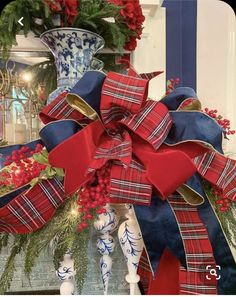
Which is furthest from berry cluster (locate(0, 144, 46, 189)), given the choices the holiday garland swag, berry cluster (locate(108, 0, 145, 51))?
berry cluster (locate(108, 0, 145, 51))

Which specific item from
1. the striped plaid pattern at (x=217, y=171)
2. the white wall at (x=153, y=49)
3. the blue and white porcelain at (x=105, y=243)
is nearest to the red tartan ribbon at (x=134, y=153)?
the striped plaid pattern at (x=217, y=171)

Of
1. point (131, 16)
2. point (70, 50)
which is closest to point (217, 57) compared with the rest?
point (131, 16)

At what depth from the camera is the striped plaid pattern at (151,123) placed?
440mm

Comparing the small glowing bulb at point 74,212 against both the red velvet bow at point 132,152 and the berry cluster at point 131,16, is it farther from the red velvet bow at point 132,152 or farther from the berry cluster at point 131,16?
the berry cluster at point 131,16

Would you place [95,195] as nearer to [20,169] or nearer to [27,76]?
[20,169]

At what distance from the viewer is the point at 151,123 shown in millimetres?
449

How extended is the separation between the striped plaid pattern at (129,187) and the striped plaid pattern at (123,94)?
9 cm

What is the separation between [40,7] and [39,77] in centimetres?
22

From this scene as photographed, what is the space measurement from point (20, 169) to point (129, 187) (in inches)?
7.1

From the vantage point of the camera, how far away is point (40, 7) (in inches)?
26.6

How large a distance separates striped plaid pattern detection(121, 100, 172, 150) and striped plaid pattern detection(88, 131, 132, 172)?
0.02 m

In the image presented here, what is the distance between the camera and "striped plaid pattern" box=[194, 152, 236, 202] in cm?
47

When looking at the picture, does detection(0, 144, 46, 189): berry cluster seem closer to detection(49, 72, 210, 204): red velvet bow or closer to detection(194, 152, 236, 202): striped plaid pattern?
detection(49, 72, 210, 204): red velvet bow

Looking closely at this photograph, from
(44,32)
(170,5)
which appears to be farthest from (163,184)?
(170,5)
